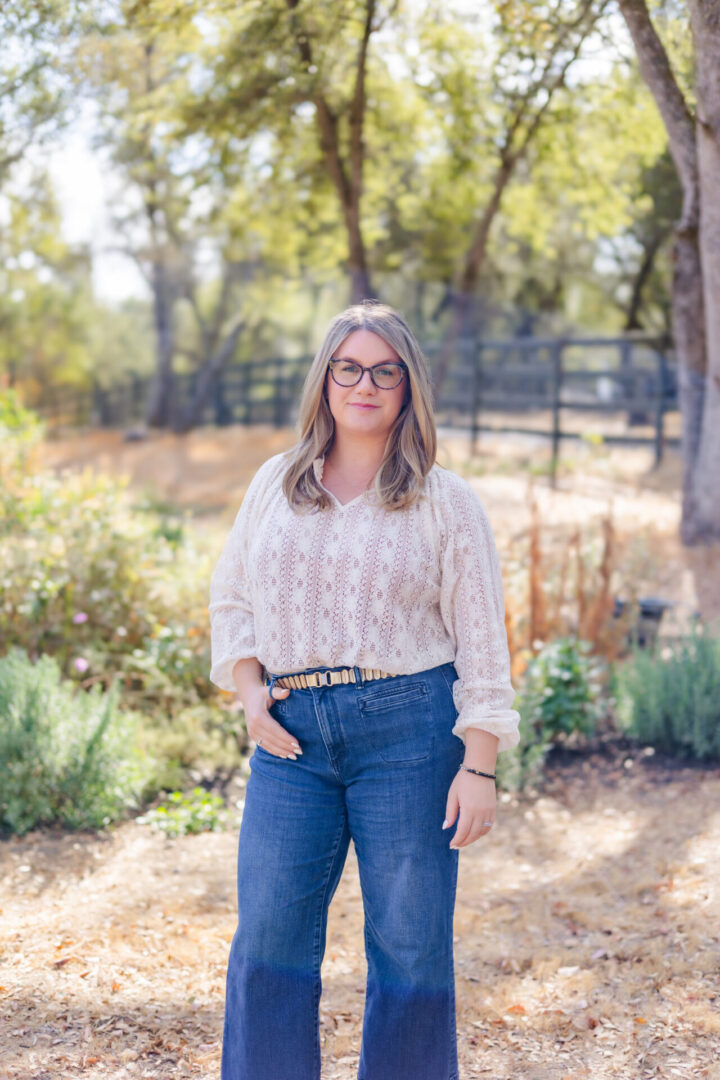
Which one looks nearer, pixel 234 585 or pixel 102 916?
→ pixel 234 585

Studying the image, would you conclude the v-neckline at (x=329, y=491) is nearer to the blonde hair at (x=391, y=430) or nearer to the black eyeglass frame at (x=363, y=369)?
the blonde hair at (x=391, y=430)

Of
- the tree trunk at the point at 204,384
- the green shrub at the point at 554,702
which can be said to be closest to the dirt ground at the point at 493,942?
the green shrub at the point at 554,702

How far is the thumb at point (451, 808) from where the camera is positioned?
1.90 m

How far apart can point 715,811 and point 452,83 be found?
8.53 metres

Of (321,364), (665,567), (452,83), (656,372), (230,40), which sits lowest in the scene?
(665,567)

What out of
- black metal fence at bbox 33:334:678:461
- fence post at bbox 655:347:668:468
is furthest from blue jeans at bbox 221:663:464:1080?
fence post at bbox 655:347:668:468

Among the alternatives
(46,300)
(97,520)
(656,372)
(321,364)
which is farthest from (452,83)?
(46,300)

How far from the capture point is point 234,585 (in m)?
2.16

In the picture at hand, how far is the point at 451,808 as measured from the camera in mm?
1898

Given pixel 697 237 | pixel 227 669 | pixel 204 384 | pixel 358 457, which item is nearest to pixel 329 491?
pixel 358 457

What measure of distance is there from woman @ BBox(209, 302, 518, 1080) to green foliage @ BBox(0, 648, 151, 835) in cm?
198

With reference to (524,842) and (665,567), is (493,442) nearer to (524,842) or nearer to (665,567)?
(665,567)

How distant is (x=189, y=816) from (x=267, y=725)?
2.22 m

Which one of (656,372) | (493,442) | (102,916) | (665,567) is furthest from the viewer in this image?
(493,442)
